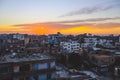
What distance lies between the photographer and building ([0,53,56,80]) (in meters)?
3.93

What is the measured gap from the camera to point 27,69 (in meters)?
4.13

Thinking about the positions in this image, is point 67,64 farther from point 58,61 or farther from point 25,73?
point 25,73

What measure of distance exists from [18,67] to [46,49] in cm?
1106

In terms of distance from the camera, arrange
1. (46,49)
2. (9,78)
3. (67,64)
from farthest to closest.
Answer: (46,49)
(67,64)
(9,78)

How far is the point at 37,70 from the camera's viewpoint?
4195mm

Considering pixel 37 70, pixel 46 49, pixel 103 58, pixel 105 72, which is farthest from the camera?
pixel 46 49

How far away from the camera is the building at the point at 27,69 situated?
3.93m

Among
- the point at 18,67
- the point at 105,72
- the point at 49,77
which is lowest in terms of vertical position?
the point at 105,72

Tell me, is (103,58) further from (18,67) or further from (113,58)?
(18,67)

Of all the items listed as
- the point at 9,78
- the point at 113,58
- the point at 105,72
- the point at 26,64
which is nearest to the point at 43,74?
the point at 26,64

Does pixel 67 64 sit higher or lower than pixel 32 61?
lower

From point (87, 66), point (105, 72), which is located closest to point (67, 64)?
point (87, 66)

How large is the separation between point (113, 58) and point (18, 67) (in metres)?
8.48

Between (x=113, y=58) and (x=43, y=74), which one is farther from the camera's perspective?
(x=113, y=58)
